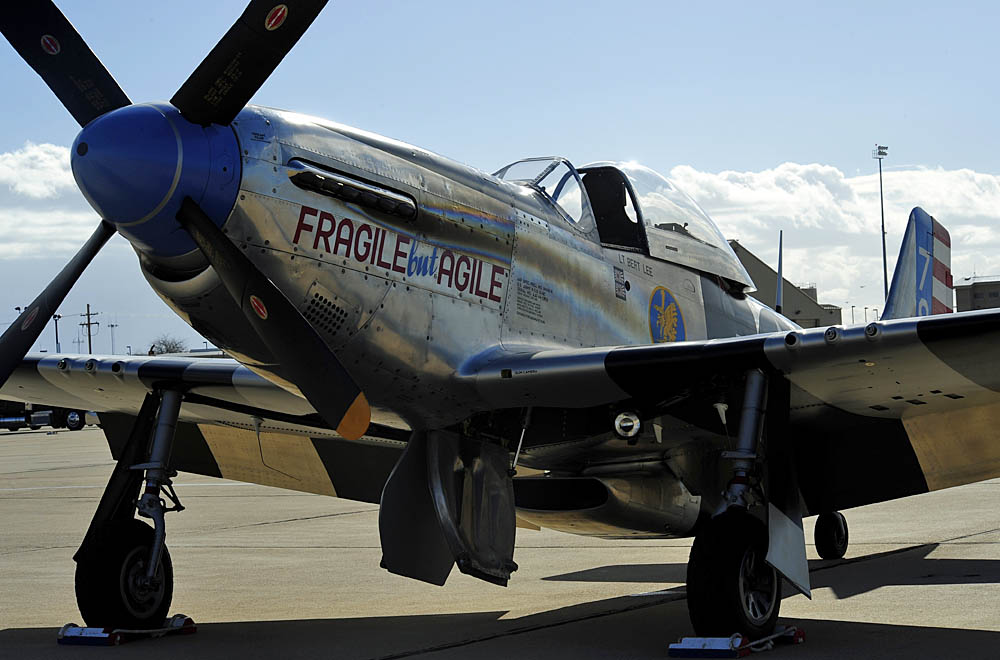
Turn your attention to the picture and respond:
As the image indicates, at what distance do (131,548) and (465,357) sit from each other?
100.0 inches

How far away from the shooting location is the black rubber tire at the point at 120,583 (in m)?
6.96

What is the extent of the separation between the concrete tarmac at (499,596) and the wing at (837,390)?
0.95 metres

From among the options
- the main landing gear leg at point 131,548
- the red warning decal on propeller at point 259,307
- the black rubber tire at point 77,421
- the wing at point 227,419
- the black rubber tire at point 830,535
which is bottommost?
the black rubber tire at point 830,535

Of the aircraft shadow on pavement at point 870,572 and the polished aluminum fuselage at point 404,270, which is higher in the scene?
the polished aluminum fuselage at point 404,270

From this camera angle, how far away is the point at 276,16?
5.42m

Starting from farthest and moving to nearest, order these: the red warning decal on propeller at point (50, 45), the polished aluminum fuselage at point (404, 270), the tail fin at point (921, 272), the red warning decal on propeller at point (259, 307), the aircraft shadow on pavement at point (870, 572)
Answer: the tail fin at point (921, 272) < the aircraft shadow on pavement at point (870, 572) < the red warning decal on propeller at point (50, 45) < the polished aluminum fuselage at point (404, 270) < the red warning decal on propeller at point (259, 307)

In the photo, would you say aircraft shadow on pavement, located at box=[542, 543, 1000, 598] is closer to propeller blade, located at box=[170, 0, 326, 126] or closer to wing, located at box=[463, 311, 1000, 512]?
wing, located at box=[463, 311, 1000, 512]

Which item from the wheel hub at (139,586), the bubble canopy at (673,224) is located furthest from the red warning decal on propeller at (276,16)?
the wheel hub at (139,586)

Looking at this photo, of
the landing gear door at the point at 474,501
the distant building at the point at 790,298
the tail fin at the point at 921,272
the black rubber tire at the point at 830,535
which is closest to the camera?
the landing gear door at the point at 474,501

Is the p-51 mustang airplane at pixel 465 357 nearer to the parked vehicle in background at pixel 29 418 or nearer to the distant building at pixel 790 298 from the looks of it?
the distant building at pixel 790 298

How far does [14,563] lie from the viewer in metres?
10.7

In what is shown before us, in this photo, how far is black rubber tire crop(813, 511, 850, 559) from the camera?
1035cm

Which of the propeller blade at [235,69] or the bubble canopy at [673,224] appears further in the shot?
the bubble canopy at [673,224]

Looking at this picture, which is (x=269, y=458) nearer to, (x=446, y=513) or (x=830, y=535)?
(x=446, y=513)
